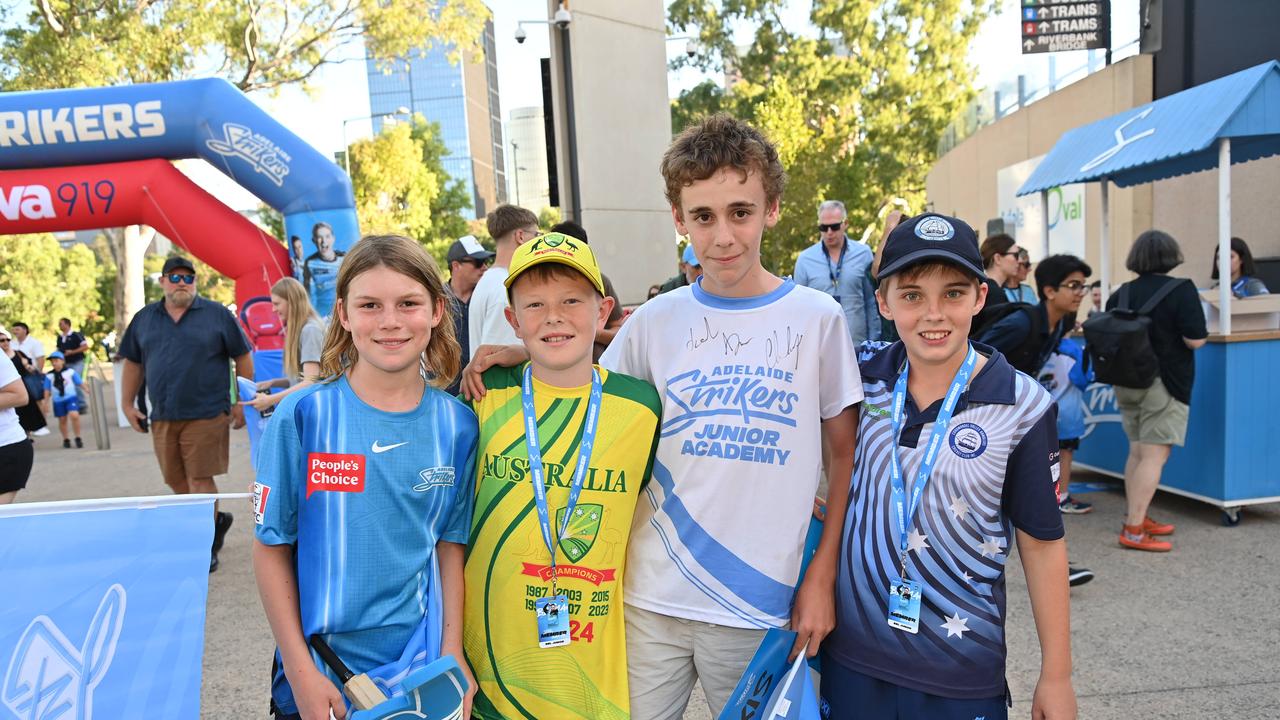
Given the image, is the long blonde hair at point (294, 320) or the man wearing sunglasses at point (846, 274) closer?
the long blonde hair at point (294, 320)

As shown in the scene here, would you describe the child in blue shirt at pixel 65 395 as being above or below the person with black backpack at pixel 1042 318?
below

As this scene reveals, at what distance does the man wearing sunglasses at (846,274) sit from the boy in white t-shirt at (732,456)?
5.42 meters

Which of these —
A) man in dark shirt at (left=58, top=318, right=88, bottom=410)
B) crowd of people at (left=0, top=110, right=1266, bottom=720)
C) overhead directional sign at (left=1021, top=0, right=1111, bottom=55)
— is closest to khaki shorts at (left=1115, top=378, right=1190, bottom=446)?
crowd of people at (left=0, top=110, right=1266, bottom=720)

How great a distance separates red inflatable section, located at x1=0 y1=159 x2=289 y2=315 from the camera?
409 inches

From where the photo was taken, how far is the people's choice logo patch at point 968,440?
189 cm

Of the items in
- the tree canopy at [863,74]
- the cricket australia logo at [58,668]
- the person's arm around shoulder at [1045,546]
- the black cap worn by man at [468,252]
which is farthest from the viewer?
the tree canopy at [863,74]

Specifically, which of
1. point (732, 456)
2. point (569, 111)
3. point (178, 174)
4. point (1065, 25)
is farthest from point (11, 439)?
point (1065, 25)

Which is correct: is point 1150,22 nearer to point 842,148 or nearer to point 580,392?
point 580,392

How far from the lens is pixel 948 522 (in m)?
1.90

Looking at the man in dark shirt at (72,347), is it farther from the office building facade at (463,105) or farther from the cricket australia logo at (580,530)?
the office building facade at (463,105)

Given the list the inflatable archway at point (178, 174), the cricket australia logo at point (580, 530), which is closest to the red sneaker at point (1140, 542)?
the cricket australia logo at point (580, 530)

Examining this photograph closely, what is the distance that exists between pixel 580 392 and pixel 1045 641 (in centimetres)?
122

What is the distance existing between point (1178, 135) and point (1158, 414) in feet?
6.99

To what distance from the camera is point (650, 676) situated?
81.4 inches
